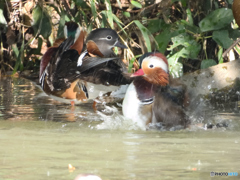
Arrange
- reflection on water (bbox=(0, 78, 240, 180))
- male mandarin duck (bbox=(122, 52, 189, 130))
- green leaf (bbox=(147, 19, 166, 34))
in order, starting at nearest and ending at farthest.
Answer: reflection on water (bbox=(0, 78, 240, 180))
male mandarin duck (bbox=(122, 52, 189, 130))
green leaf (bbox=(147, 19, 166, 34))

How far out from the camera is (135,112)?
3.48 meters

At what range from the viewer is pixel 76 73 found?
14.6ft

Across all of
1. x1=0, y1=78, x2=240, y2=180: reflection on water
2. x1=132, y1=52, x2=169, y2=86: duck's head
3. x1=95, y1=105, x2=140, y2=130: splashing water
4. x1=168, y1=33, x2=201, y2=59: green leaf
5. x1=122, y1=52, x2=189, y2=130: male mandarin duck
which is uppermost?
x1=168, y1=33, x2=201, y2=59: green leaf

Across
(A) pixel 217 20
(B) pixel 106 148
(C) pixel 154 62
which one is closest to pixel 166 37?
(A) pixel 217 20

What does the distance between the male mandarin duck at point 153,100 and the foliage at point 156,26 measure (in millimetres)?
1559

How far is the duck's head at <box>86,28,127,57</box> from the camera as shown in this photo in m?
5.11

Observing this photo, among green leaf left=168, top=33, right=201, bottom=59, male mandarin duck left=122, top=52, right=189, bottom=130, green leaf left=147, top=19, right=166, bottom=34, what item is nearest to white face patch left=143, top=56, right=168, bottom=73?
male mandarin duck left=122, top=52, right=189, bottom=130

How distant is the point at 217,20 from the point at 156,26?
0.74m

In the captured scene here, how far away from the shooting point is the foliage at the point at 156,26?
526 cm

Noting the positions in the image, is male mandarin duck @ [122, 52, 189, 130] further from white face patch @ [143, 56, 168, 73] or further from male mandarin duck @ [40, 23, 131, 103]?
male mandarin duck @ [40, 23, 131, 103]

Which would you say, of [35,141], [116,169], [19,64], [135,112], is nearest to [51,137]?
[35,141]

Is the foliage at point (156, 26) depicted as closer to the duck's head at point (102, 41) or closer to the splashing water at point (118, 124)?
the duck's head at point (102, 41)

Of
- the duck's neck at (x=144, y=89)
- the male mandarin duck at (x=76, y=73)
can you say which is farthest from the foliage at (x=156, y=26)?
the duck's neck at (x=144, y=89)

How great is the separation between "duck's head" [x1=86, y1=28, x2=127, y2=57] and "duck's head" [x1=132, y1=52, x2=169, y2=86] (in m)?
1.47
